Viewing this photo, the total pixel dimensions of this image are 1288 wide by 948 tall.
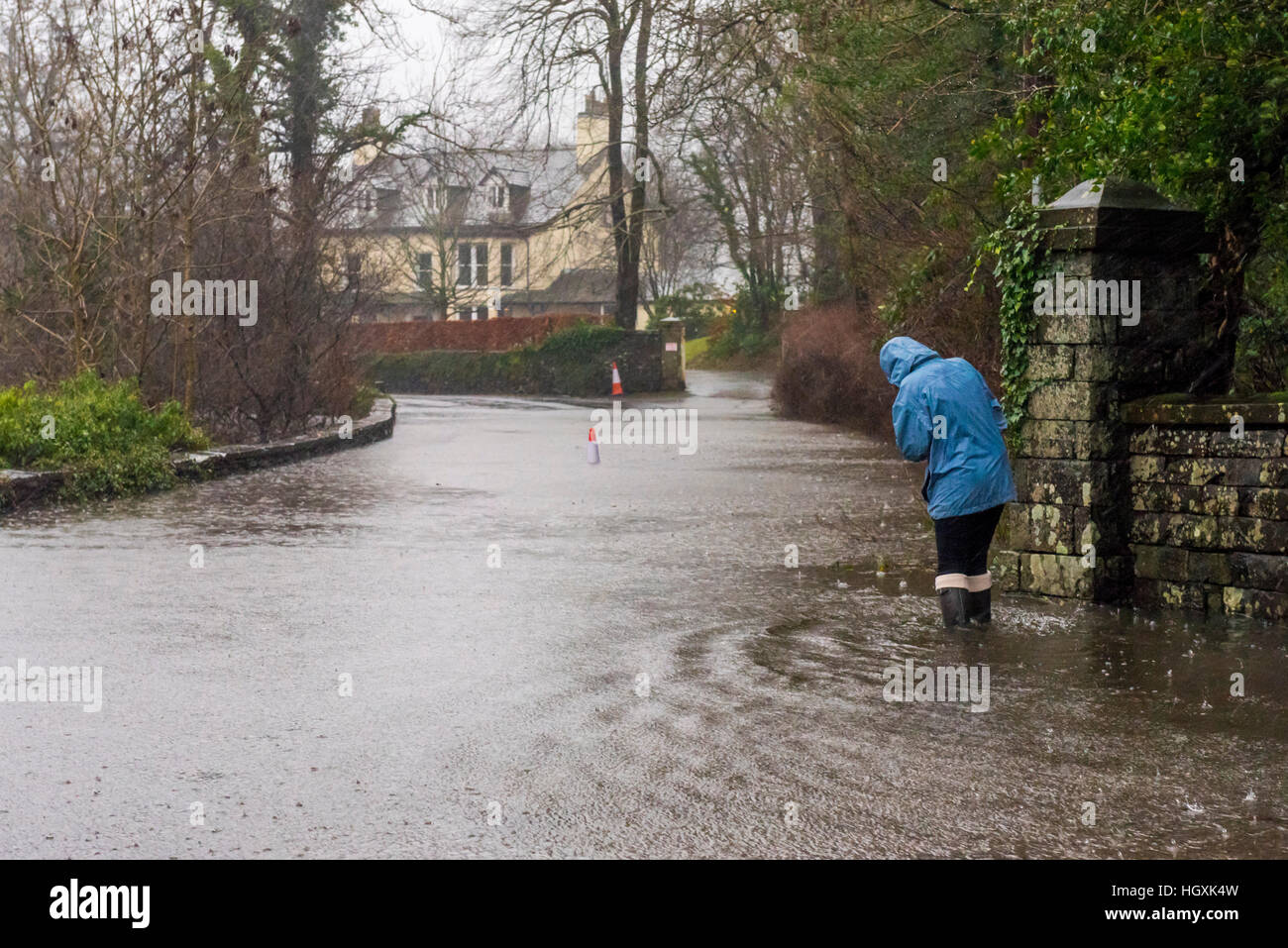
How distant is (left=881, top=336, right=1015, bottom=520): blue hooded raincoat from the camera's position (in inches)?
317

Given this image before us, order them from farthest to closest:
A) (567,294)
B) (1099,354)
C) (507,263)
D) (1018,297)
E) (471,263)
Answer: (507,263) < (567,294) < (471,263) < (1018,297) < (1099,354)

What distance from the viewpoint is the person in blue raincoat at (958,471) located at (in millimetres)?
8078

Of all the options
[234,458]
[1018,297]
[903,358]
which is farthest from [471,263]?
[903,358]

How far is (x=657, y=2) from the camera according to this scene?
61.1 feet

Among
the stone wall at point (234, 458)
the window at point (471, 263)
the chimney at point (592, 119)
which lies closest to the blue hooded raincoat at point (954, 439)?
the stone wall at point (234, 458)

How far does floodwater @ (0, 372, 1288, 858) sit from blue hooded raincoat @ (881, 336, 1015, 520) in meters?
0.75

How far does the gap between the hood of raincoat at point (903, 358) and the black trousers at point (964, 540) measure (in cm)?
88

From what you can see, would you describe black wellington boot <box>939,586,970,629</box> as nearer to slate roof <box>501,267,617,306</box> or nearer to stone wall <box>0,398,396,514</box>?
stone wall <box>0,398,396,514</box>

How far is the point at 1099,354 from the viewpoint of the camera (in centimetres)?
874

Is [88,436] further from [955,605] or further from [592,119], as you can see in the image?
[592,119]

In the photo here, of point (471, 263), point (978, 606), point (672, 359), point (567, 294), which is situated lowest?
point (978, 606)

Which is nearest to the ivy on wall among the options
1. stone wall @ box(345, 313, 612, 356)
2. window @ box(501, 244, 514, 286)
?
stone wall @ box(345, 313, 612, 356)

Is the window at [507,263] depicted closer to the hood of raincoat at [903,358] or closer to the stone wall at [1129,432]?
the stone wall at [1129,432]

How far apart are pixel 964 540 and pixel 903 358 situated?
1.08 meters
